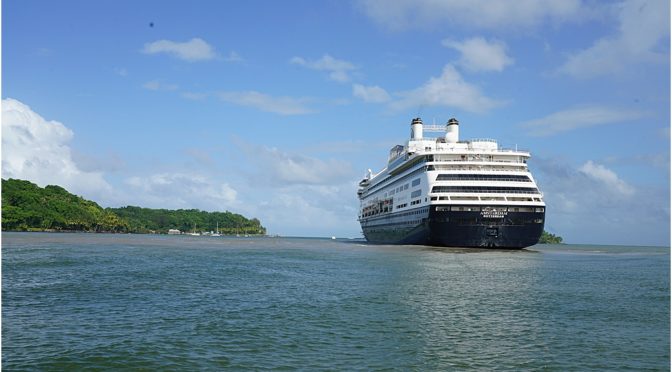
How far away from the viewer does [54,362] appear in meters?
15.1

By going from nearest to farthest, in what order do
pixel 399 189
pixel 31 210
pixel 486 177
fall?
pixel 486 177
pixel 399 189
pixel 31 210

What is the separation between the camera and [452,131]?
9588 centimetres

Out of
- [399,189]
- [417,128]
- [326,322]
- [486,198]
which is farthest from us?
[417,128]

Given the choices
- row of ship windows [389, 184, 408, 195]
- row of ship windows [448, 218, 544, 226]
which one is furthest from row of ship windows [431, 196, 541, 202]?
row of ship windows [389, 184, 408, 195]

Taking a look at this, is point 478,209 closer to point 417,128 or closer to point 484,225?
point 484,225

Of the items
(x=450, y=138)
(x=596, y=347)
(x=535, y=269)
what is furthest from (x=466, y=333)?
(x=450, y=138)

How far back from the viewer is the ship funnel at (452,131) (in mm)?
94875

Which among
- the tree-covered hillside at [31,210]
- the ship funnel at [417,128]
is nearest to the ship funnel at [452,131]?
the ship funnel at [417,128]

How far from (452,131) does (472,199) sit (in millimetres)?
32267

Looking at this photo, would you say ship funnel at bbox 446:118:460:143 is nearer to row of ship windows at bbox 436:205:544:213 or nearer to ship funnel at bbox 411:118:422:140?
ship funnel at bbox 411:118:422:140

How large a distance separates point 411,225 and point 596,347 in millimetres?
57264

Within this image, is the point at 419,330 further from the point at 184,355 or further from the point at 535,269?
the point at 535,269

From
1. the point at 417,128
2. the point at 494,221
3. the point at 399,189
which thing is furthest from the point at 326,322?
the point at 417,128

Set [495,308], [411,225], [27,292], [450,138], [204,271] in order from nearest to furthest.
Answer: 1. [495,308]
2. [27,292]
3. [204,271]
4. [411,225]
5. [450,138]
